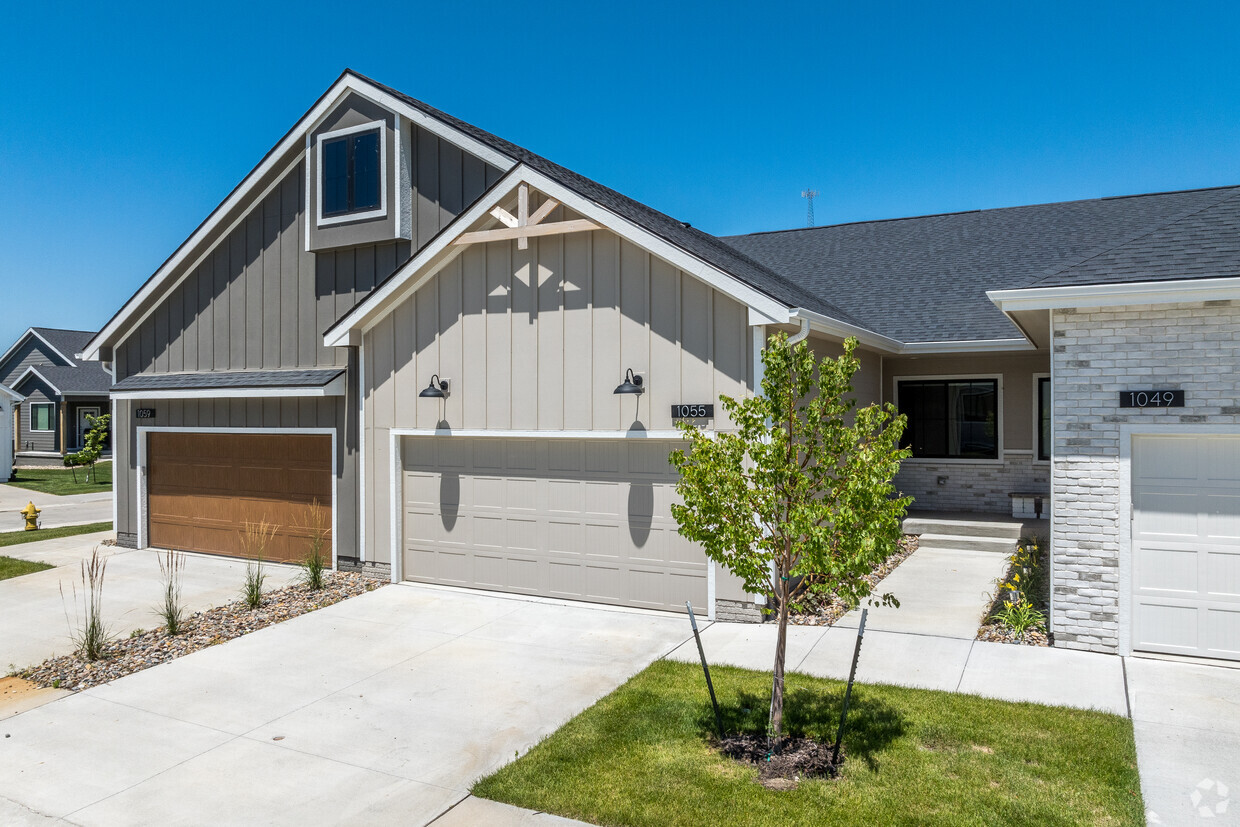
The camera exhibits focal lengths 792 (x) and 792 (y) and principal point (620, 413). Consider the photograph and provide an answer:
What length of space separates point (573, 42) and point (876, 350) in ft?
32.9

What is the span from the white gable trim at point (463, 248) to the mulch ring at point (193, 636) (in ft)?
11.4

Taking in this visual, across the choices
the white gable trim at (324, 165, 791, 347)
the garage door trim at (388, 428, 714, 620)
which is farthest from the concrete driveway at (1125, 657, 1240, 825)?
the white gable trim at (324, 165, 791, 347)

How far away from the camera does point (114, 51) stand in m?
15.3

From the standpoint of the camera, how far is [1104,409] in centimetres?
738

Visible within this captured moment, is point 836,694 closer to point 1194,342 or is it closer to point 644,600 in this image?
point 644,600

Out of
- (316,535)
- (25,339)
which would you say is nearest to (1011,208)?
(316,535)

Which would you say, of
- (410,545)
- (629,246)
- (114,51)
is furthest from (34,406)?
(629,246)

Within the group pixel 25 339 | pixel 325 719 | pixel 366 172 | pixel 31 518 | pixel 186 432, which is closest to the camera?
pixel 325 719

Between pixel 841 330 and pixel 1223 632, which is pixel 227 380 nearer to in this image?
pixel 841 330

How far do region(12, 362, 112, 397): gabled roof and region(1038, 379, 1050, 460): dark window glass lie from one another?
34578 mm

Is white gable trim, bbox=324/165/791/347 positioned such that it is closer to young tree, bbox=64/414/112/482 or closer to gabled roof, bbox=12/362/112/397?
young tree, bbox=64/414/112/482

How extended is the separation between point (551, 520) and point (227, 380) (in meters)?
6.43

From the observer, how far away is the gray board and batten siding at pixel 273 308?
11.7 metres

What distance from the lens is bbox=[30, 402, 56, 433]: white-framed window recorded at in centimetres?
3534
